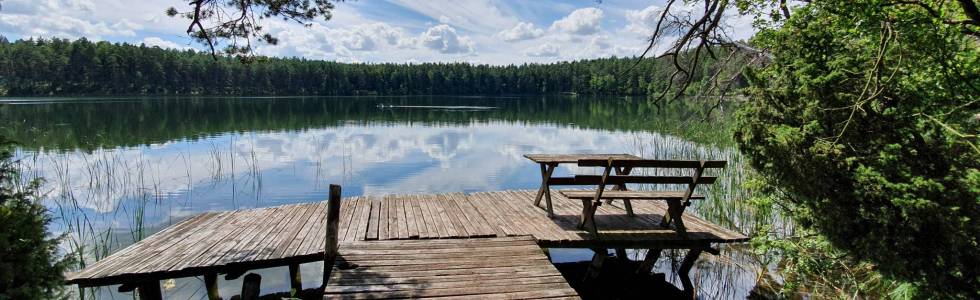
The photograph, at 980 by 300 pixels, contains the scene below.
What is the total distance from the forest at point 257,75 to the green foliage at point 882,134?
46038 mm

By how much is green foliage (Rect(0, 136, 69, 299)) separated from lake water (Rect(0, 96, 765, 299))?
3.45 metres

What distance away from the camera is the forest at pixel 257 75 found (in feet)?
242

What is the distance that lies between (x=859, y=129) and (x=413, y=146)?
57.6 ft

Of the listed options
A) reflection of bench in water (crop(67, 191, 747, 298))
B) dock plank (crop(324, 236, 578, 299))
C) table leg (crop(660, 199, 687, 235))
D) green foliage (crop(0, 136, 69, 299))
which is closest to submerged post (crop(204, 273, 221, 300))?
reflection of bench in water (crop(67, 191, 747, 298))

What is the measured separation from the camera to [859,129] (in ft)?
13.2

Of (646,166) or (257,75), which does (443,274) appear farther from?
(257,75)

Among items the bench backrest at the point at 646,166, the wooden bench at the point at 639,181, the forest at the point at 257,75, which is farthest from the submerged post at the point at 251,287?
the forest at the point at 257,75

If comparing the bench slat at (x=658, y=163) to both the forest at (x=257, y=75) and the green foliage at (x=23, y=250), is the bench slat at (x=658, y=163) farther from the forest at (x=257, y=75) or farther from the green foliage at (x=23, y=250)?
the forest at (x=257, y=75)

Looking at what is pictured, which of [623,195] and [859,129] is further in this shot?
[623,195]

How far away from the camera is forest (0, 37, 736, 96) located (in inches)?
2899

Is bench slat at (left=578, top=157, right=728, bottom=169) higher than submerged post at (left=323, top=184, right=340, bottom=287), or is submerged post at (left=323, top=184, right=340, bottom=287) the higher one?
bench slat at (left=578, top=157, right=728, bottom=169)

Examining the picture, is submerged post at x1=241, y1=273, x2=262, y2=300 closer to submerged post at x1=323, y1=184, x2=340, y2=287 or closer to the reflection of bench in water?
the reflection of bench in water

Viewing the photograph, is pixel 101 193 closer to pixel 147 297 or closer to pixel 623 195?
pixel 147 297

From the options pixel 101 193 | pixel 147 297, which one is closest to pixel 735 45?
pixel 147 297
